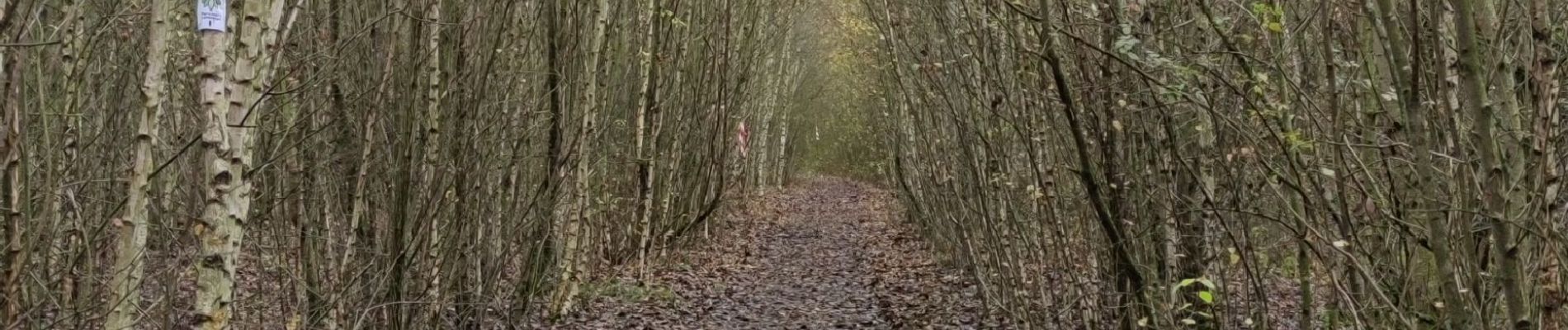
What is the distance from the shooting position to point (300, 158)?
5352 mm

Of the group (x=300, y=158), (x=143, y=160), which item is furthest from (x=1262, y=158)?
(x=300, y=158)

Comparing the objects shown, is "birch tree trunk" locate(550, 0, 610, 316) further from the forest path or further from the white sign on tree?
the white sign on tree

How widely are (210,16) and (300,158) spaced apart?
7.46 ft

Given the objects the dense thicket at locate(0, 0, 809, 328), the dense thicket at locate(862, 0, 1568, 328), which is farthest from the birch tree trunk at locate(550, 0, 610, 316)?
the dense thicket at locate(862, 0, 1568, 328)

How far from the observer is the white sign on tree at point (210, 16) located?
319 centimetres

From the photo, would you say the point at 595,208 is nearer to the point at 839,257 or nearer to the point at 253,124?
the point at 839,257

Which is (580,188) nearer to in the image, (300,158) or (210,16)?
(300,158)

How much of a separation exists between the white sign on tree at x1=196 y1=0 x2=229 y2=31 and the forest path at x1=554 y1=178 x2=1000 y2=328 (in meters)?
5.04

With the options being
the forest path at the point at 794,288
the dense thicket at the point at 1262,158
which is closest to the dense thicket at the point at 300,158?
the forest path at the point at 794,288

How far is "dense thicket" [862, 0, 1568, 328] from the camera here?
2.52 meters

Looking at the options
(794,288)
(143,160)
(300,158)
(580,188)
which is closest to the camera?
(143,160)

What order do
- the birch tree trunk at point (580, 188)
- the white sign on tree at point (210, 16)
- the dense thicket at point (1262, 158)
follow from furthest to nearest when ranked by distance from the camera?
the birch tree trunk at point (580, 188), the white sign on tree at point (210, 16), the dense thicket at point (1262, 158)

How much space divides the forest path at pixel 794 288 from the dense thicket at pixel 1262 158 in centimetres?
100

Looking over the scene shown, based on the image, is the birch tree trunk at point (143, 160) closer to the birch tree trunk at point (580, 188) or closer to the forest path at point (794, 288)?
the birch tree trunk at point (580, 188)
